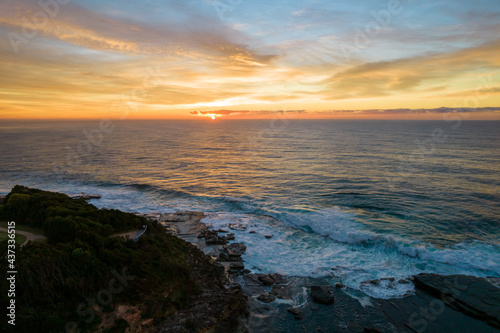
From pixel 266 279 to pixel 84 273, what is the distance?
41.5 ft

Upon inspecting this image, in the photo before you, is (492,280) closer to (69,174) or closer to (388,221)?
(388,221)

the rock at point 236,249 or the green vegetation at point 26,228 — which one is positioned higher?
the green vegetation at point 26,228

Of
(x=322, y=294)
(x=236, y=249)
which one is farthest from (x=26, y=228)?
(x=322, y=294)

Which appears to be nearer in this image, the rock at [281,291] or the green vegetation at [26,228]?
the rock at [281,291]

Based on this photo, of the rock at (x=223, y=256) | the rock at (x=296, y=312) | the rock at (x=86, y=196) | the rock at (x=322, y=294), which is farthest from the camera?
the rock at (x=86, y=196)

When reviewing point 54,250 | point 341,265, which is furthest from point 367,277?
point 54,250

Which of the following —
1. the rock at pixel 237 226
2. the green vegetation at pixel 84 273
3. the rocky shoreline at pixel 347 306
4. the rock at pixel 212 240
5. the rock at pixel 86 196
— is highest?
the green vegetation at pixel 84 273

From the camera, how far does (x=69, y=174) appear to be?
56000 mm

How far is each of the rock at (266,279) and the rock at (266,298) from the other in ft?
4.60

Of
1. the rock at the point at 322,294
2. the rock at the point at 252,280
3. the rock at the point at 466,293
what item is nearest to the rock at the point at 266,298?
the rock at the point at 252,280

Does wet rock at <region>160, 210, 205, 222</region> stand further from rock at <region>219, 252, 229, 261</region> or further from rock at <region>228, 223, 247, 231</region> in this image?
rock at <region>219, 252, 229, 261</region>

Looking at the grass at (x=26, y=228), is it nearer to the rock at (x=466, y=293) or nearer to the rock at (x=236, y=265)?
the rock at (x=236, y=265)

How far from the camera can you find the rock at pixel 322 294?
18.4 metres

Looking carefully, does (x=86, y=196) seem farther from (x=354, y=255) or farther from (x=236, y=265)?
(x=354, y=255)
